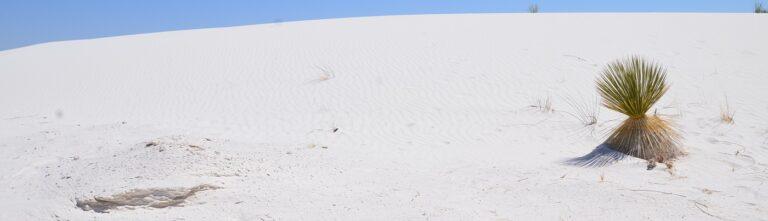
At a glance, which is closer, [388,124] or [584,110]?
[388,124]

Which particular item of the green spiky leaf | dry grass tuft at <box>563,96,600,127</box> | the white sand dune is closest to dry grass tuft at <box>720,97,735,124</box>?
the white sand dune

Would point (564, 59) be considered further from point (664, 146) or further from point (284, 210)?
point (284, 210)

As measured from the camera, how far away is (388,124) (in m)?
6.88

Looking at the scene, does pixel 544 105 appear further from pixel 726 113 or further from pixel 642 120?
pixel 642 120

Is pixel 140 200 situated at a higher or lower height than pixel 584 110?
lower

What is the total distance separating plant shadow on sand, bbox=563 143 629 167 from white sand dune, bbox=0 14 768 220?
0.03m

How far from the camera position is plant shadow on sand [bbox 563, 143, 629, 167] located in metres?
4.81

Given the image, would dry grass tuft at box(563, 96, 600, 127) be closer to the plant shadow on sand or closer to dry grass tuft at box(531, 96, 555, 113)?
dry grass tuft at box(531, 96, 555, 113)

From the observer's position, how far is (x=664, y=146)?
4.84m

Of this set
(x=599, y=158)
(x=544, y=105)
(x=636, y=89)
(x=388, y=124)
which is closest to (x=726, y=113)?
(x=544, y=105)

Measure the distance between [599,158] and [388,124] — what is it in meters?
2.65

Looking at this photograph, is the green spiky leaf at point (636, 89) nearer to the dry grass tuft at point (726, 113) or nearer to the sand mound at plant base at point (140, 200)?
the dry grass tuft at point (726, 113)

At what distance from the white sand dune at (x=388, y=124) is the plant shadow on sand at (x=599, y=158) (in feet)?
0.11

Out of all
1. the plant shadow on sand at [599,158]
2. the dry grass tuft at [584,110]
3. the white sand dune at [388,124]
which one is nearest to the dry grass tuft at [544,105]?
the white sand dune at [388,124]
